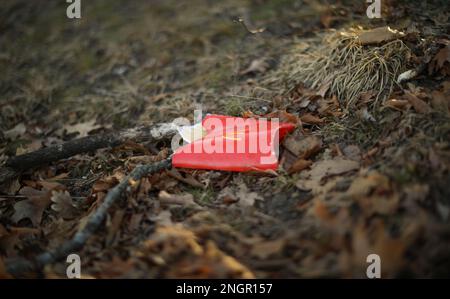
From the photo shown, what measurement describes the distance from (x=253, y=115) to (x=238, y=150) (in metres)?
0.45

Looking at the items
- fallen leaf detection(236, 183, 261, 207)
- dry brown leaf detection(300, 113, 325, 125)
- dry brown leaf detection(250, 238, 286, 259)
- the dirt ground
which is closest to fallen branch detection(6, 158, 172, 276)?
the dirt ground

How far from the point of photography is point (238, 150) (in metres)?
2.23

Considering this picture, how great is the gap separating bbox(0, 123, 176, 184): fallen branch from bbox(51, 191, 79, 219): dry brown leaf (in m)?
0.48

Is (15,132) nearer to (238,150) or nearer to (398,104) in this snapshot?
(238,150)

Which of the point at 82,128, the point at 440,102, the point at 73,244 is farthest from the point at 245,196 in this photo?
the point at 82,128

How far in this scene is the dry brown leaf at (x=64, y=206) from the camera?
216 centimetres

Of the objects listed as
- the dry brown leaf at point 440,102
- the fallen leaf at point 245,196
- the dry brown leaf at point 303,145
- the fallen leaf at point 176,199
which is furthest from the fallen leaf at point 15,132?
the dry brown leaf at point 440,102

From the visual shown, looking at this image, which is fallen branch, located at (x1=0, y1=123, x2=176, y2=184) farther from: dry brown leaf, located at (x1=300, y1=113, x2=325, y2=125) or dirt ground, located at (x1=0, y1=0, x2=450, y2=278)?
dry brown leaf, located at (x1=300, y1=113, x2=325, y2=125)

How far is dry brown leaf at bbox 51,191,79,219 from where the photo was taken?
7.08 ft

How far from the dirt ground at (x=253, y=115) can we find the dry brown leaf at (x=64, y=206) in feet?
0.04

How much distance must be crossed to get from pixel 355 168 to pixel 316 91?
90 centimetres

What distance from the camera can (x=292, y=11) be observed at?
12.7 feet
